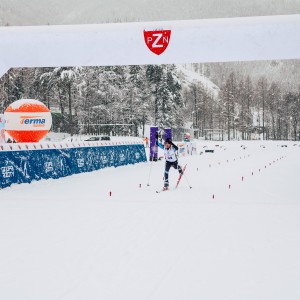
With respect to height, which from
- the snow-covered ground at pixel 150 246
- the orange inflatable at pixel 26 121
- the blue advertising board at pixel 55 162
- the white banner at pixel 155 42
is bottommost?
the snow-covered ground at pixel 150 246

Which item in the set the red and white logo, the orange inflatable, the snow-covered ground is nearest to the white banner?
the red and white logo

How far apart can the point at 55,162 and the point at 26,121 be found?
479 centimetres

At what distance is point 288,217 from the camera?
8.84 meters

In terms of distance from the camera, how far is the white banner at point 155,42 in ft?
31.4

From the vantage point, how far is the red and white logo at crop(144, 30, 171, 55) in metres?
9.74

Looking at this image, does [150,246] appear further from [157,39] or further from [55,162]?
[55,162]

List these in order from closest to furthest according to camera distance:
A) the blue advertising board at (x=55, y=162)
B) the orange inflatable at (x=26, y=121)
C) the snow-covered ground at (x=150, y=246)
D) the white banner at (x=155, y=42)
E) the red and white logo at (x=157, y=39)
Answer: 1. the snow-covered ground at (x=150, y=246)
2. the white banner at (x=155, y=42)
3. the red and white logo at (x=157, y=39)
4. the blue advertising board at (x=55, y=162)
5. the orange inflatable at (x=26, y=121)

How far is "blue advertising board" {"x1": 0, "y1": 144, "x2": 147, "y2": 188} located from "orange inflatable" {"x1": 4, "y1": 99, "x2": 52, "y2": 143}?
10.5ft

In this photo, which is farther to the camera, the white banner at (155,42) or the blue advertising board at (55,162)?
the blue advertising board at (55,162)

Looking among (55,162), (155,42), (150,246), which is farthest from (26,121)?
(150,246)

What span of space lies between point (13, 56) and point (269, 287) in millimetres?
8850

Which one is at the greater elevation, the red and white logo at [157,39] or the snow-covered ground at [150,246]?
the red and white logo at [157,39]

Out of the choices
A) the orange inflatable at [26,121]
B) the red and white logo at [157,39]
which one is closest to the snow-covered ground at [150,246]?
the red and white logo at [157,39]

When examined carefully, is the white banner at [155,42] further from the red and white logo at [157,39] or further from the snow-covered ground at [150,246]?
the snow-covered ground at [150,246]
